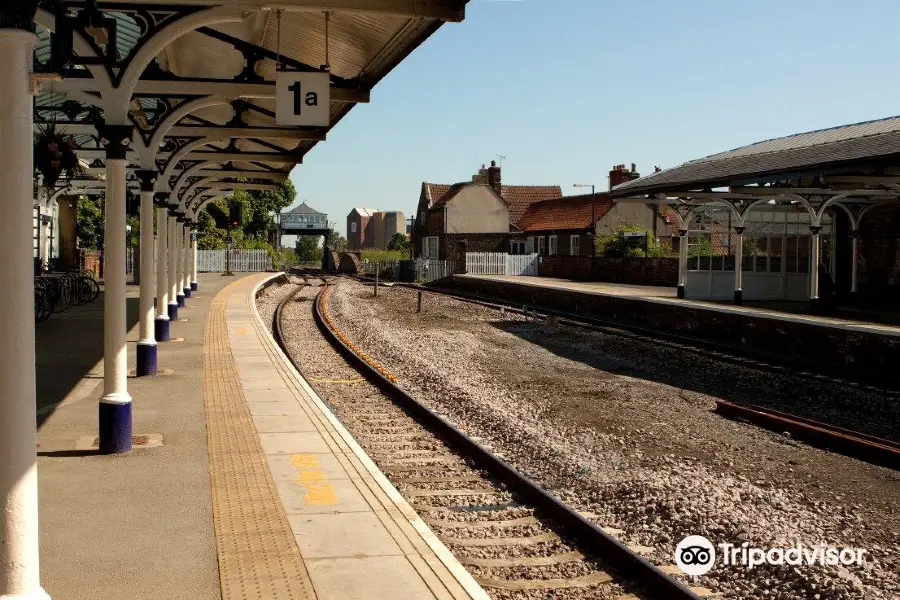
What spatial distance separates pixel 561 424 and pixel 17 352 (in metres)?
7.95

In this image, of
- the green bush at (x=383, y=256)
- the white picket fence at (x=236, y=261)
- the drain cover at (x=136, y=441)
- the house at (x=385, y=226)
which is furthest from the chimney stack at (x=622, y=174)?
the house at (x=385, y=226)

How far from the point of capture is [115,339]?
8688 mm

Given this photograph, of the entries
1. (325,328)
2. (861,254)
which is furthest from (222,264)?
(861,254)

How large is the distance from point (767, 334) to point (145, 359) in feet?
42.1

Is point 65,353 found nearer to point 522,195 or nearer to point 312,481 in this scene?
point 312,481

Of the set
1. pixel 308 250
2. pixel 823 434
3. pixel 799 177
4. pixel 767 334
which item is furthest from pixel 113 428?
pixel 308 250

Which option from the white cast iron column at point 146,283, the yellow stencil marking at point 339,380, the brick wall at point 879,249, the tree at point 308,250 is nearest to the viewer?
the white cast iron column at point 146,283

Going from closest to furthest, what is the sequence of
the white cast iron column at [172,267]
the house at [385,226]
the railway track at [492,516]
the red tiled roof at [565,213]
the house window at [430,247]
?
the railway track at [492,516] → the white cast iron column at [172,267] → the red tiled roof at [565,213] → the house window at [430,247] → the house at [385,226]

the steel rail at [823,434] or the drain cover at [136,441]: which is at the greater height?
the drain cover at [136,441]

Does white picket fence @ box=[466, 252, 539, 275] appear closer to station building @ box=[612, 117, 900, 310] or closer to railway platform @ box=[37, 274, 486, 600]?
station building @ box=[612, 117, 900, 310]

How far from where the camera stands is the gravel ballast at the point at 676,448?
676 centimetres

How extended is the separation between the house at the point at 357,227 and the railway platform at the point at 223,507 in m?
176

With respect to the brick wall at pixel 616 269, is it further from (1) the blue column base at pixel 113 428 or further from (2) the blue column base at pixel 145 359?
(1) the blue column base at pixel 113 428

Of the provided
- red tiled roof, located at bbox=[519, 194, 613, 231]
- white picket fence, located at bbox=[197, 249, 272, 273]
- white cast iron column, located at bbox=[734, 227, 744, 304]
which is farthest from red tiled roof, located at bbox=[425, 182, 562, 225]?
white cast iron column, located at bbox=[734, 227, 744, 304]
